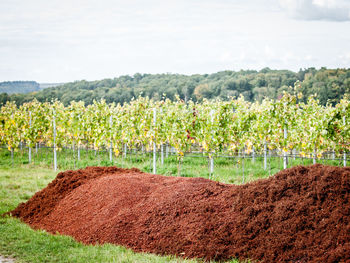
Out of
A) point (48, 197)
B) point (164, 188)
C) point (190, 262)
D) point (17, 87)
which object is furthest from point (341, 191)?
point (17, 87)

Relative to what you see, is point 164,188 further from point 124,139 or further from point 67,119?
point 67,119

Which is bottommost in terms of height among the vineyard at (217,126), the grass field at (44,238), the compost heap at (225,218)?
the grass field at (44,238)

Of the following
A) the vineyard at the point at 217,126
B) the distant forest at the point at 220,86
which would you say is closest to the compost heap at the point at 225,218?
the vineyard at the point at 217,126

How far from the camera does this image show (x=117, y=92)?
47812 millimetres

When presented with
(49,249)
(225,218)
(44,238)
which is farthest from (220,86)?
(49,249)

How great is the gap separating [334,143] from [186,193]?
24.5 feet

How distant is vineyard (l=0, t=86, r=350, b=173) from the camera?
1091 centimetres

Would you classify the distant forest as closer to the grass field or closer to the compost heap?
the grass field

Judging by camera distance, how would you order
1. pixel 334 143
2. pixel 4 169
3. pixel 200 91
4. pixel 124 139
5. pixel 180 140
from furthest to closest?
pixel 200 91, pixel 4 169, pixel 124 139, pixel 180 140, pixel 334 143

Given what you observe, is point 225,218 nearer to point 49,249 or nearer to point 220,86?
point 49,249

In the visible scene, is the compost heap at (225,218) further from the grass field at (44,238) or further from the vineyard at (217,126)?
the vineyard at (217,126)

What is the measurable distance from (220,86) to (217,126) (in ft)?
108

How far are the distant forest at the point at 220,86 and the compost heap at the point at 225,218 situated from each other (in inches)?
987

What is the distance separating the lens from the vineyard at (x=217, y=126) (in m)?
10.9
